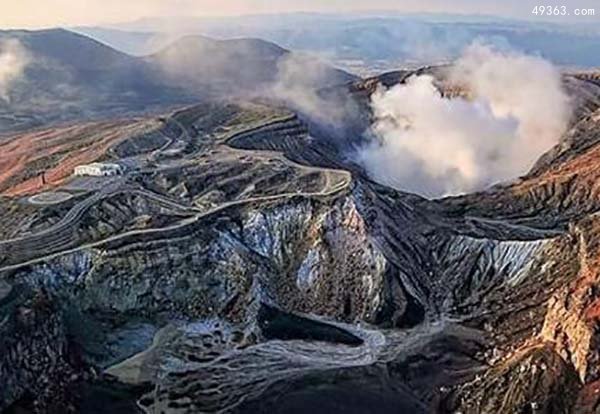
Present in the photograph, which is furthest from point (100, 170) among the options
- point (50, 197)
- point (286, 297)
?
point (286, 297)

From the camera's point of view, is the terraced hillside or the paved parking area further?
the paved parking area

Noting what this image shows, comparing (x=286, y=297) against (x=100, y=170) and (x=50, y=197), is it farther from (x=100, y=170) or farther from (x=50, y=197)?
(x=100, y=170)

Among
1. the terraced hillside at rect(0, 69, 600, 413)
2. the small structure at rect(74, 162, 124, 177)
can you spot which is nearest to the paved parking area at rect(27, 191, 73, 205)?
the terraced hillside at rect(0, 69, 600, 413)

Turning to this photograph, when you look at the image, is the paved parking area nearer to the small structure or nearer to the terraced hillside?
the terraced hillside

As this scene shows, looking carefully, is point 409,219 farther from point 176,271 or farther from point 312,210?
point 176,271

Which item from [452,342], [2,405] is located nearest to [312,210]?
[452,342]

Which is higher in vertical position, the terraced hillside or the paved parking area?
the paved parking area
